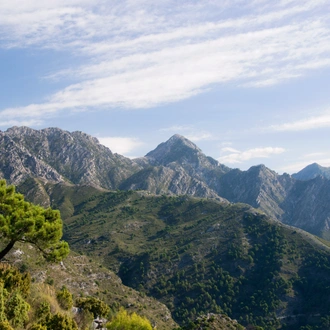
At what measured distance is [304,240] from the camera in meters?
185

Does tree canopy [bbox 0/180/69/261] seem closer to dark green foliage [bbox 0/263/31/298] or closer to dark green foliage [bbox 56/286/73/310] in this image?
dark green foliage [bbox 0/263/31/298]

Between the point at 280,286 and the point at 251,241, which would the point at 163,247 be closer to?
the point at 251,241

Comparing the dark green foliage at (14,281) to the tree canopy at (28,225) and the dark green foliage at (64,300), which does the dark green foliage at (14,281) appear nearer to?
the tree canopy at (28,225)

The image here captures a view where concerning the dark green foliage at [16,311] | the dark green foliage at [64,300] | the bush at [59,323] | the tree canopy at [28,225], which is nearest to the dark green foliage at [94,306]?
the dark green foliage at [64,300]

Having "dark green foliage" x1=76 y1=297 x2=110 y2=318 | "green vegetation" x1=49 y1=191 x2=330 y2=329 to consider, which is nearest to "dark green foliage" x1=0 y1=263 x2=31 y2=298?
"dark green foliage" x1=76 y1=297 x2=110 y2=318

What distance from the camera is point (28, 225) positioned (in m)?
26.3

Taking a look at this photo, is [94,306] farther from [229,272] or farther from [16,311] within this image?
[229,272]

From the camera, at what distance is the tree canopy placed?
26108 mm

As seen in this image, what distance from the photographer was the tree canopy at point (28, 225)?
26.1m

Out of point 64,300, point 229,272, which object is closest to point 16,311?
point 64,300

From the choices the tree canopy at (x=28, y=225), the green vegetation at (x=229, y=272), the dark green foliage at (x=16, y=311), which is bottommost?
the green vegetation at (x=229, y=272)

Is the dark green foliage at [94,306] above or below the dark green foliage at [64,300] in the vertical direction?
below

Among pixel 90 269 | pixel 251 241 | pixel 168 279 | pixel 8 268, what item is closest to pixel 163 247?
pixel 168 279

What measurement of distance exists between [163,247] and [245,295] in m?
57.3
